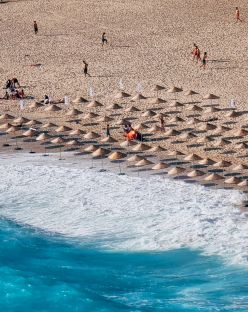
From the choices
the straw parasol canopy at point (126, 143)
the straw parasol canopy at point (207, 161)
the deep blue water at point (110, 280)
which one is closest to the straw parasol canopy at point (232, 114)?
the straw parasol canopy at point (126, 143)

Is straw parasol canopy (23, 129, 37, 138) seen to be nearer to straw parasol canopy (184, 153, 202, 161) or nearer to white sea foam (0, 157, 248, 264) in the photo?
white sea foam (0, 157, 248, 264)

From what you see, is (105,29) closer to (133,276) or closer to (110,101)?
(110,101)

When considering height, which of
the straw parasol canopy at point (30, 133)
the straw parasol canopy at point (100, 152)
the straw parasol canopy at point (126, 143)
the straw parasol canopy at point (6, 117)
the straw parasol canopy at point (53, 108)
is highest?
the straw parasol canopy at point (53, 108)

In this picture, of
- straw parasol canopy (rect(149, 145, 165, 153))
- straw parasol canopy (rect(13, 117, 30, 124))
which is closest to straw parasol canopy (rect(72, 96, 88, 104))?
straw parasol canopy (rect(13, 117, 30, 124))

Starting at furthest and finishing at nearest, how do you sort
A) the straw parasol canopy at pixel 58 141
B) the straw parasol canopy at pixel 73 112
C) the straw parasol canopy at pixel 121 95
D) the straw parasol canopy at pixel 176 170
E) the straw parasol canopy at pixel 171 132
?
1. the straw parasol canopy at pixel 121 95
2. the straw parasol canopy at pixel 73 112
3. the straw parasol canopy at pixel 58 141
4. the straw parasol canopy at pixel 171 132
5. the straw parasol canopy at pixel 176 170

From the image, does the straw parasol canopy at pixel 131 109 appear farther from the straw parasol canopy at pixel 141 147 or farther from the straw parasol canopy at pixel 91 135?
the straw parasol canopy at pixel 141 147

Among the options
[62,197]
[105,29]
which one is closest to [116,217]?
[62,197]

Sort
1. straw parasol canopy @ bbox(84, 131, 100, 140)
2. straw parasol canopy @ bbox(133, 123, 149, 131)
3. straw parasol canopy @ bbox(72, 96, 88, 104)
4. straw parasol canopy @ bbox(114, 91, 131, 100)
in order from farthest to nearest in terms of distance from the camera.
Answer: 1. straw parasol canopy @ bbox(114, 91, 131, 100)
2. straw parasol canopy @ bbox(72, 96, 88, 104)
3. straw parasol canopy @ bbox(133, 123, 149, 131)
4. straw parasol canopy @ bbox(84, 131, 100, 140)

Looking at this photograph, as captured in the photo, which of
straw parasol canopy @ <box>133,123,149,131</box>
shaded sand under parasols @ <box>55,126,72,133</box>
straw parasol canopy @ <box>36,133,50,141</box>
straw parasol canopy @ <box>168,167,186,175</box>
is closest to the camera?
straw parasol canopy @ <box>168,167,186,175</box>
